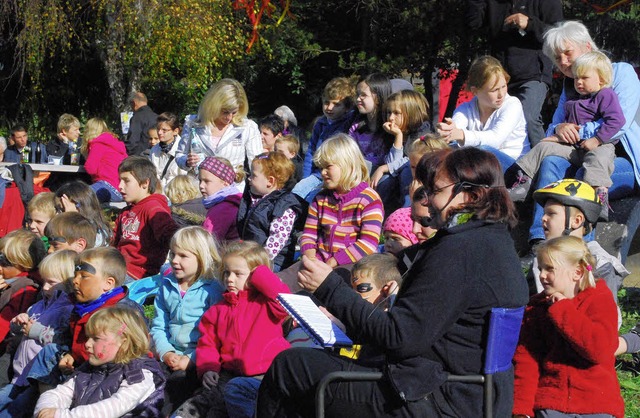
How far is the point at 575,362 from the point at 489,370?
0.98 m

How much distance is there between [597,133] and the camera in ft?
23.3

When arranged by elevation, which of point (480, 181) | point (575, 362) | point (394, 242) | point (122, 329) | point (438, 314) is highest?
point (480, 181)

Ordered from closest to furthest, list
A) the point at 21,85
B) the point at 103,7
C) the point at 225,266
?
the point at 225,266 → the point at 103,7 → the point at 21,85

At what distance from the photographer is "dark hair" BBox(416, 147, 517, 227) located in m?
4.05

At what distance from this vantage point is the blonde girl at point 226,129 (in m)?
9.34

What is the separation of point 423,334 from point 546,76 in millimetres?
5629

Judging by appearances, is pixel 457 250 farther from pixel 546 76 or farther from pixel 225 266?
pixel 546 76

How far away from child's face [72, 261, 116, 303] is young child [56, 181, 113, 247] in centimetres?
189

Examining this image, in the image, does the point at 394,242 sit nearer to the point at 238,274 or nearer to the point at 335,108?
the point at 238,274

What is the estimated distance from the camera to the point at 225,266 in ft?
19.0

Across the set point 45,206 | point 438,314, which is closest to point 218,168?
point 45,206

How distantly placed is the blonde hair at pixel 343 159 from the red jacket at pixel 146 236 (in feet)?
5.99

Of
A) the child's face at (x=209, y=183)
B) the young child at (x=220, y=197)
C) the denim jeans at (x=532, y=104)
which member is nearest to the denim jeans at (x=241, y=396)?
the young child at (x=220, y=197)

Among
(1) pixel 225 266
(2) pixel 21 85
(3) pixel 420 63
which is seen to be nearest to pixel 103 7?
(2) pixel 21 85
